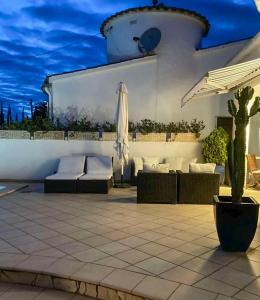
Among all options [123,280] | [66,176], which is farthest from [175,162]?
[123,280]

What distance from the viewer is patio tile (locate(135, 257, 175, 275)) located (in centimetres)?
462

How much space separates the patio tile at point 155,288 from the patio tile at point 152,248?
106 centimetres

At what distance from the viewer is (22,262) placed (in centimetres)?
482

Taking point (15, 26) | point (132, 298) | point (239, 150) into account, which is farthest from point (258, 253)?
point (15, 26)

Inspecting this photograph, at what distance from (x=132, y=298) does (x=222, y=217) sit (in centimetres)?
220

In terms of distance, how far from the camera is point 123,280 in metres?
4.26

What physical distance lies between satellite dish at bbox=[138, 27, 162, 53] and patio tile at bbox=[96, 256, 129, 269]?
12037 millimetres

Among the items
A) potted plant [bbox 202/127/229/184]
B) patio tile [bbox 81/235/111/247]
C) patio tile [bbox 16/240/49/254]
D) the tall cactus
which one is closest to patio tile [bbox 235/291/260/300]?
the tall cactus

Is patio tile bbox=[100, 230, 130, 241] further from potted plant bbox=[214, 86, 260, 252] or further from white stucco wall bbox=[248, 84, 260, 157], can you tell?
white stucco wall bbox=[248, 84, 260, 157]

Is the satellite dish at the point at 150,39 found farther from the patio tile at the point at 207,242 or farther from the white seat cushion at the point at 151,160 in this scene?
the patio tile at the point at 207,242

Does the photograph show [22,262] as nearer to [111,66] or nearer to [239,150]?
[239,150]

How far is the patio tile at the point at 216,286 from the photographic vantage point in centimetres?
400

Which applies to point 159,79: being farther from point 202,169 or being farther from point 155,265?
point 155,265

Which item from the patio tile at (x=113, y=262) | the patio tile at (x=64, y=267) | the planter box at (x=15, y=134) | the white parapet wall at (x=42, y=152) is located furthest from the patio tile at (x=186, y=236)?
the planter box at (x=15, y=134)
